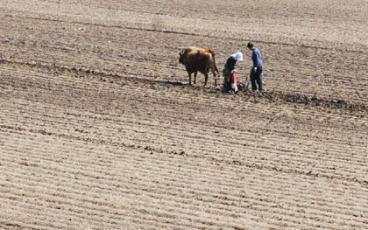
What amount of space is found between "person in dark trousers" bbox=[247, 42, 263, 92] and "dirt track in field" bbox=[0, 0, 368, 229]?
17.1 inches

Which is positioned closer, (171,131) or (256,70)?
(171,131)

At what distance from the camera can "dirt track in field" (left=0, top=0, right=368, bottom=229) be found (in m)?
13.6

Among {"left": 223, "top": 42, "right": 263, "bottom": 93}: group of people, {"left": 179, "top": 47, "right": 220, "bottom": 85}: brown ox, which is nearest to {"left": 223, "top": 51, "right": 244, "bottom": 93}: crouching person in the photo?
{"left": 223, "top": 42, "right": 263, "bottom": 93}: group of people

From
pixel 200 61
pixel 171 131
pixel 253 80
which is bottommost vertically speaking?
pixel 171 131

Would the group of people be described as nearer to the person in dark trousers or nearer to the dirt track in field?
the person in dark trousers

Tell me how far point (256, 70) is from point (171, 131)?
12.5 ft

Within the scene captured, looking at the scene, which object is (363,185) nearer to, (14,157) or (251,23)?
(14,157)

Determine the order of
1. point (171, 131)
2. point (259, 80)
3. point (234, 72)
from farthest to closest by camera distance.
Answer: point (259, 80) < point (234, 72) < point (171, 131)

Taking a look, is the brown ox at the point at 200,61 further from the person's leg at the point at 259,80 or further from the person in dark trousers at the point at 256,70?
the person's leg at the point at 259,80

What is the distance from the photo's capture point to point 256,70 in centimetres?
2045

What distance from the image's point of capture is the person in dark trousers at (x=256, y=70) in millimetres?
20391

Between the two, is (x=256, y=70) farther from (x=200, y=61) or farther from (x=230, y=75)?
(x=200, y=61)

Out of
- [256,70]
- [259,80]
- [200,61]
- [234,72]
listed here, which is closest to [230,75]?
[234,72]

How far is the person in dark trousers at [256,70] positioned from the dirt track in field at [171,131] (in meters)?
0.43
